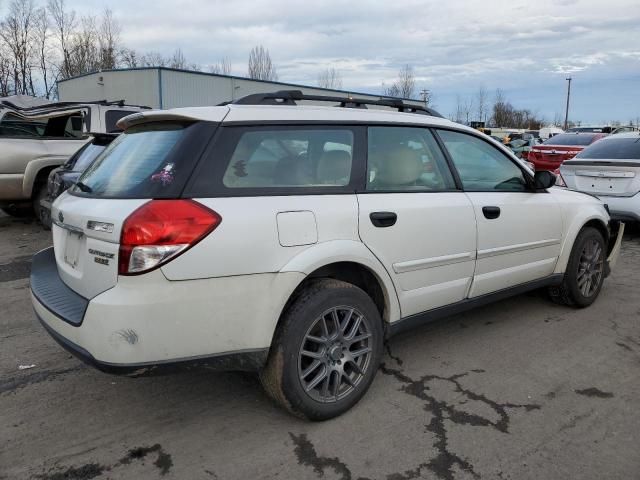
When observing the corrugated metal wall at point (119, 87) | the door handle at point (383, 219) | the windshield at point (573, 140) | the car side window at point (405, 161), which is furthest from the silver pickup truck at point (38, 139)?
the corrugated metal wall at point (119, 87)

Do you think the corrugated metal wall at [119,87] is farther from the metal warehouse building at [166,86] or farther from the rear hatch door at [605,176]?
the rear hatch door at [605,176]

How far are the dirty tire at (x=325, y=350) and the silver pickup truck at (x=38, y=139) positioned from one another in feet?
22.0

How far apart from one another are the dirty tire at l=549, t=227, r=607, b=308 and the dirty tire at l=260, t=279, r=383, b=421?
7.92 feet

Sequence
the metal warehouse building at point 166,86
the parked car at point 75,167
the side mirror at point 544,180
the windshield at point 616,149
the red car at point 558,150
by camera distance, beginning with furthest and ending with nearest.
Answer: the metal warehouse building at point 166,86, the red car at point 558,150, the windshield at point 616,149, the parked car at point 75,167, the side mirror at point 544,180

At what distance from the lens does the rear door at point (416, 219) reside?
124 inches

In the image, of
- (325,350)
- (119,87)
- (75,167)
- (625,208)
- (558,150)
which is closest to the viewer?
(325,350)

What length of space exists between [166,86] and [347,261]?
2319cm

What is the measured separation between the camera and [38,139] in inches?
348

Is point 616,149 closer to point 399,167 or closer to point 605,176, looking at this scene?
point 605,176

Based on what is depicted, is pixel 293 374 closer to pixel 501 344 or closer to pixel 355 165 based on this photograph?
pixel 355 165

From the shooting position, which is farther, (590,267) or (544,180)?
(590,267)

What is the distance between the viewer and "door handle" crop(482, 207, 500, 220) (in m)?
3.77

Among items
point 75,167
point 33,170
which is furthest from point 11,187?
point 75,167

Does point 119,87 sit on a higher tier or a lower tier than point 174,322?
higher
